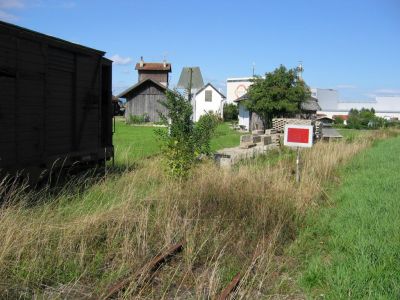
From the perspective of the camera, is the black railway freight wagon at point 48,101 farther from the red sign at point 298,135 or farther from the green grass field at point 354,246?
the green grass field at point 354,246

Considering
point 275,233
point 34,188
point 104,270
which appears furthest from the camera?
point 34,188

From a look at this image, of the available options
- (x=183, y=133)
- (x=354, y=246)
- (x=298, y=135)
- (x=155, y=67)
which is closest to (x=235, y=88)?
(x=155, y=67)

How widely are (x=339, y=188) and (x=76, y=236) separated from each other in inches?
289

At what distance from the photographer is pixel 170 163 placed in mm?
10070

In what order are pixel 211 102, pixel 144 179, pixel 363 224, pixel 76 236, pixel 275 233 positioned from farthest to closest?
pixel 211 102, pixel 144 179, pixel 363 224, pixel 275 233, pixel 76 236

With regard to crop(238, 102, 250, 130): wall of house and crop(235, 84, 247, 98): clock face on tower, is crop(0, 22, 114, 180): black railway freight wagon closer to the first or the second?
crop(238, 102, 250, 130): wall of house

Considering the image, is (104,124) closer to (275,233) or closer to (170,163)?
(170,163)

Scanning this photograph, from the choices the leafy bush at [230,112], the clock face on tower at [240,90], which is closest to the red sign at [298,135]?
the leafy bush at [230,112]

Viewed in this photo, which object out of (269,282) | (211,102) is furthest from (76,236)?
(211,102)

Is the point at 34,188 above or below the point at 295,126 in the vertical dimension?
below

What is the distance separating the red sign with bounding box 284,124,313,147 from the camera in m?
11.2

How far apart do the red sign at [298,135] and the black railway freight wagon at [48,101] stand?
4.27 meters

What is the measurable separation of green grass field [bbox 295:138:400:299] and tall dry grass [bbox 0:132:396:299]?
40 centimetres

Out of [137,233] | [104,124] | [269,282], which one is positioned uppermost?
[104,124]
